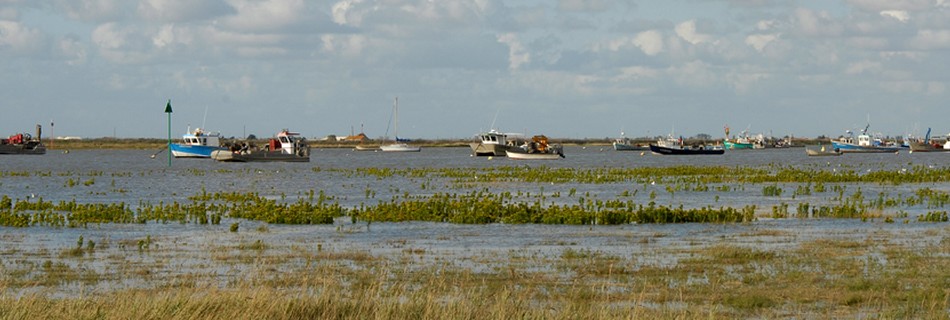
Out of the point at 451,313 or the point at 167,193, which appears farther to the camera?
the point at 167,193

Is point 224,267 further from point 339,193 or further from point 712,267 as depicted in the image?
point 339,193

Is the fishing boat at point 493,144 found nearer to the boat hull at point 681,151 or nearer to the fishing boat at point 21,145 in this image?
the boat hull at point 681,151

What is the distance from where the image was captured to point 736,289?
20.4m

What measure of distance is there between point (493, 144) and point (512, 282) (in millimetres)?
108637

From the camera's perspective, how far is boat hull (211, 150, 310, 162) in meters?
104

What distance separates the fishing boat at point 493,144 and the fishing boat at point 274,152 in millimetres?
24789

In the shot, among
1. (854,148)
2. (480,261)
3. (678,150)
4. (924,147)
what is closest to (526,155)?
(678,150)

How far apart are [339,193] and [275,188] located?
7.94 metres

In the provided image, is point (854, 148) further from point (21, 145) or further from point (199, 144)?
point (21, 145)

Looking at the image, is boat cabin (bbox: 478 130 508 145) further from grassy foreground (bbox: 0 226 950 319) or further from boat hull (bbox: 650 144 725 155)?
grassy foreground (bbox: 0 226 950 319)

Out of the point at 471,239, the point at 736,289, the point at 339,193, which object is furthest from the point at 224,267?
the point at 339,193

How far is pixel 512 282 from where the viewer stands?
2081cm

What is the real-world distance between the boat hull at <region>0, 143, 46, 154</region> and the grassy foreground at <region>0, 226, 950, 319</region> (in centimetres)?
13134

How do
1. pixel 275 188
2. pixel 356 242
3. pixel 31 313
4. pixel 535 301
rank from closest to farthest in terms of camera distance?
pixel 31 313
pixel 535 301
pixel 356 242
pixel 275 188
